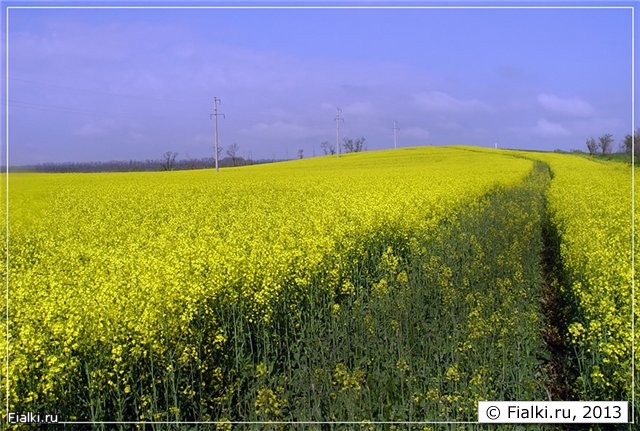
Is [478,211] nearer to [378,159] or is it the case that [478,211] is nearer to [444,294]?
[444,294]

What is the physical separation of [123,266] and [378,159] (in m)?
40.6

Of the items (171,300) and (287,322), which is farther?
(287,322)
